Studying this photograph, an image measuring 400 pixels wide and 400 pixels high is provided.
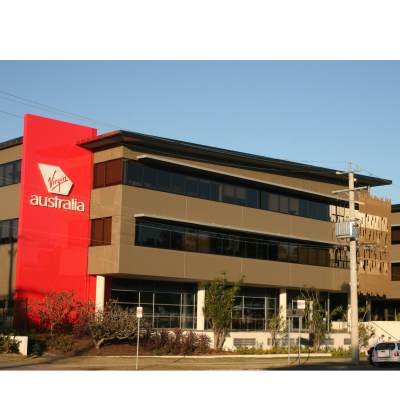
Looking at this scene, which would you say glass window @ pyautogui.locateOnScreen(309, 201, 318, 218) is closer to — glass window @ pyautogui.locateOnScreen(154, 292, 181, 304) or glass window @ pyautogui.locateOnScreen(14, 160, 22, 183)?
glass window @ pyautogui.locateOnScreen(154, 292, 181, 304)

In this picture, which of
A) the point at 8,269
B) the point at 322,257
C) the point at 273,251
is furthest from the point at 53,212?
the point at 322,257

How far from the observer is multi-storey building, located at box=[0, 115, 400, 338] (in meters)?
31.8

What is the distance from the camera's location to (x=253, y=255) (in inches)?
1521

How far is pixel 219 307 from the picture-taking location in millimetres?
34062

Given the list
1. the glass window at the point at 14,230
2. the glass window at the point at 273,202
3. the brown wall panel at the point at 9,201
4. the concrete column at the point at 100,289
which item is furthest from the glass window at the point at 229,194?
the glass window at the point at 14,230

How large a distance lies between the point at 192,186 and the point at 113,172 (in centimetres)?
545

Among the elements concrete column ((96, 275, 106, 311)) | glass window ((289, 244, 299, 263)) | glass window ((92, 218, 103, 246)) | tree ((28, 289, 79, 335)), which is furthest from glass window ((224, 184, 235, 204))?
tree ((28, 289, 79, 335))

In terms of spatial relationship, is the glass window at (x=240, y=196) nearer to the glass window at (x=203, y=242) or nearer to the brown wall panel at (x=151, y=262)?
the glass window at (x=203, y=242)

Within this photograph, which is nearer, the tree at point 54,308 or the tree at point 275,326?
the tree at point 54,308

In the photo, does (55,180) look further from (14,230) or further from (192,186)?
(192,186)


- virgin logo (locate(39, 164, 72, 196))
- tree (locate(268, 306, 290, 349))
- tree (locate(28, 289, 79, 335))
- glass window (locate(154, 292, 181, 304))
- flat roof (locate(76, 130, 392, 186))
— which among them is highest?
flat roof (locate(76, 130, 392, 186))

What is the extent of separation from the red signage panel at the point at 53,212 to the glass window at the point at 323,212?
19005mm

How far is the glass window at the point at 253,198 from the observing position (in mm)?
39094

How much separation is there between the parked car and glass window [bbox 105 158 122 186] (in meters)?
17.0
